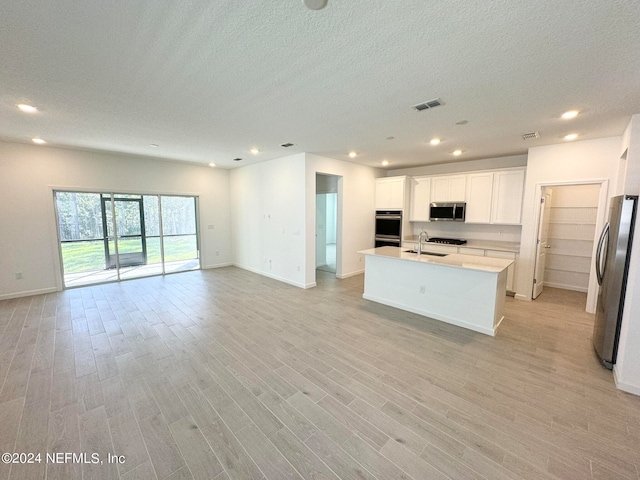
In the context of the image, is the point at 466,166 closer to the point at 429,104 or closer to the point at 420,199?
the point at 420,199

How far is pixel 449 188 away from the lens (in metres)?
5.77

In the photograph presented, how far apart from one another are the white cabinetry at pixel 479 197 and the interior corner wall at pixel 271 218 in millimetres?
3587

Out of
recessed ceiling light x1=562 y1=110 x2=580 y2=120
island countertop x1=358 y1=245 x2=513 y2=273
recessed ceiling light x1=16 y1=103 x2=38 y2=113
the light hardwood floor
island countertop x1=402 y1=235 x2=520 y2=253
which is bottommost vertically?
the light hardwood floor

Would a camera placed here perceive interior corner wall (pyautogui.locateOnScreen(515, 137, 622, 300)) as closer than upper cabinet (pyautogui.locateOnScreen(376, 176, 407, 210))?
Yes

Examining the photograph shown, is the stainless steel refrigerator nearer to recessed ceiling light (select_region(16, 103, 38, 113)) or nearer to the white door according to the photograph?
the white door

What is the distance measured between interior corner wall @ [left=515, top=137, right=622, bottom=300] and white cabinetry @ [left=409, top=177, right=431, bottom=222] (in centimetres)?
192

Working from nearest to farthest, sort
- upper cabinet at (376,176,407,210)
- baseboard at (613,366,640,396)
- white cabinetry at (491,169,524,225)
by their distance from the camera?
baseboard at (613,366,640,396), white cabinetry at (491,169,524,225), upper cabinet at (376,176,407,210)

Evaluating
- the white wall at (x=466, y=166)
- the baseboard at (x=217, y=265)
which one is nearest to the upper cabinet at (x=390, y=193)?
the white wall at (x=466, y=166)

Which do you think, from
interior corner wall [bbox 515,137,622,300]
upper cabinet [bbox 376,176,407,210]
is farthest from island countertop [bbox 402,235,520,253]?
upper cabinet [bbox 376,176,407,210]

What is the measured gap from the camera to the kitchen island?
130 inches

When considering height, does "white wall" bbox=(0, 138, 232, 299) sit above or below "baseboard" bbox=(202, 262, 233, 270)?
above

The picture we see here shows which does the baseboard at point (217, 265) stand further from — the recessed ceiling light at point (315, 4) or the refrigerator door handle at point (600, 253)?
the refrigerator door handle at point (600, 253)

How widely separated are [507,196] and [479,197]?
0.49 m

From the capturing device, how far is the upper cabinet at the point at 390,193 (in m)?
6.34
